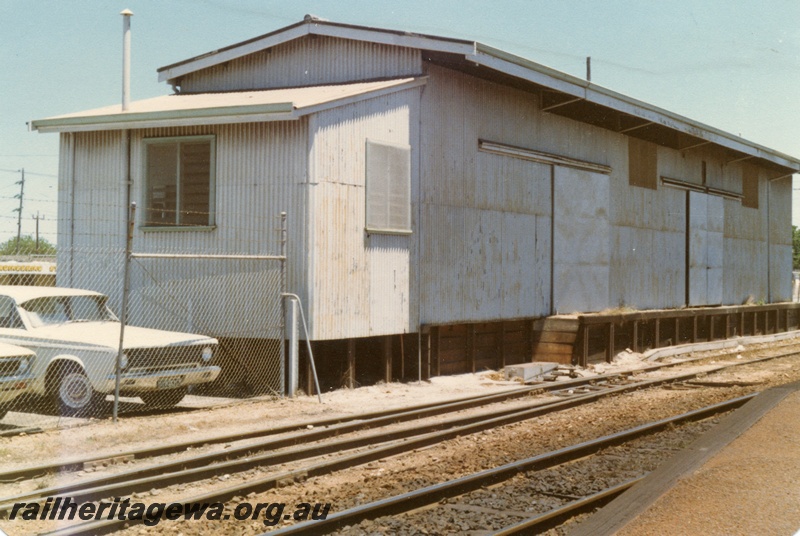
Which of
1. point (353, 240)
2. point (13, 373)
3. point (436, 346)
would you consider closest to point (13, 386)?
point (13, 373)

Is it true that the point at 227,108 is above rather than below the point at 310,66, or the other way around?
below

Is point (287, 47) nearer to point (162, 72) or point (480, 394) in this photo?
point (162, 72)

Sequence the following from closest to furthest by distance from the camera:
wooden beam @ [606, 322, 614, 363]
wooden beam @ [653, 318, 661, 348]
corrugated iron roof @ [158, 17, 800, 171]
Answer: corrugated iron roof @ [158, 17, 800, 171], wooden beam @ [606, 322, 614, 363], wooden beam @ [653, 318, 661, 348]

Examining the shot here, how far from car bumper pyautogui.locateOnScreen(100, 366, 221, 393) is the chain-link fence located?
1cm

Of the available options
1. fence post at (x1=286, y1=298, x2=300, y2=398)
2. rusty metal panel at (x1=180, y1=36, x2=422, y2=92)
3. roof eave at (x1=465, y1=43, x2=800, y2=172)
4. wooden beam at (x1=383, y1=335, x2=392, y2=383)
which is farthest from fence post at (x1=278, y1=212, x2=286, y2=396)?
roof eave at (x1=465, y1=43, x2=800, y2=172)

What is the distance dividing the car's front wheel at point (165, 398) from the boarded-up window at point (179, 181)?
3524mm

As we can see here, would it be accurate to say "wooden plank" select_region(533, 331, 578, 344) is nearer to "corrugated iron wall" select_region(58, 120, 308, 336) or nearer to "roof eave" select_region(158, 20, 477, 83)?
"roof eave" select_region(158, 20, 477, 83)

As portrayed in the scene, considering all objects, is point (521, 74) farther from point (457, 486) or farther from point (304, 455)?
point (457, 486)

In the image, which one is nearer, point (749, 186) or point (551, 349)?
point (551, 349)

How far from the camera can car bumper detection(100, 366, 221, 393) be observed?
10938 millimetres

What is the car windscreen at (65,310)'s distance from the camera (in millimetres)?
11594

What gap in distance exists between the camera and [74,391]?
11062 millimetres

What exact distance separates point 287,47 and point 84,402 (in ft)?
31.5

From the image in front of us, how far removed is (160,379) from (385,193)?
222 inches
